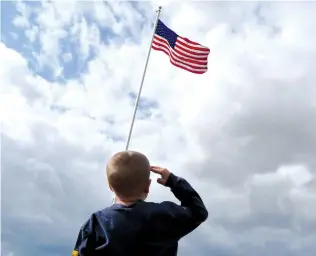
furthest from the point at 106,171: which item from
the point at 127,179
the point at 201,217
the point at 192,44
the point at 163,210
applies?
the point at 192,44

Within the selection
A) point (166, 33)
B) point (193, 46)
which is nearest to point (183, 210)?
point (193, 46)

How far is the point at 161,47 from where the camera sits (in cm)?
1800

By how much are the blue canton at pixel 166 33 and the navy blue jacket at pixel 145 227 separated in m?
13.9

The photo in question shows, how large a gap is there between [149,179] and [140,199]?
201 millimetres

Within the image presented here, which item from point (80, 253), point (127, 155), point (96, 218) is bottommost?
point (80, 253)

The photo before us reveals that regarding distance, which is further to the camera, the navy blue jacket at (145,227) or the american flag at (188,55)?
the american flag at (188,55)

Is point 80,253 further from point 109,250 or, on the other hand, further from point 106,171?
point 106,171

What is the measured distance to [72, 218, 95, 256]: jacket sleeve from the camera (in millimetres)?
4057

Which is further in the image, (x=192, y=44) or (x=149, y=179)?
(x=192, y=44)

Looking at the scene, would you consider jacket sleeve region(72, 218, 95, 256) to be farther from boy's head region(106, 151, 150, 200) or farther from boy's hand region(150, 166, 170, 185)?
boy's hand region(150, 166, 170, 185)

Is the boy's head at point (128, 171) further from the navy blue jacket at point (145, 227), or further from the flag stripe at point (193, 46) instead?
the flag stripe at point (193, 46)

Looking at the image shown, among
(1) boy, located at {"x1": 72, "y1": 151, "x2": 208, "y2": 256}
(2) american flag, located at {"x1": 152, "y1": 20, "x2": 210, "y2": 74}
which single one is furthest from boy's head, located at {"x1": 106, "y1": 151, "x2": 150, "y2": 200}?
(2) american flag, located at {"x1": 152, "y1": 20, "x2": 210, "y2": 74}

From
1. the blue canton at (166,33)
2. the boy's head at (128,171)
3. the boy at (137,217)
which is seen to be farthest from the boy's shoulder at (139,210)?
the blue canton at (166,33)

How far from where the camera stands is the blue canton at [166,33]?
700 inches
